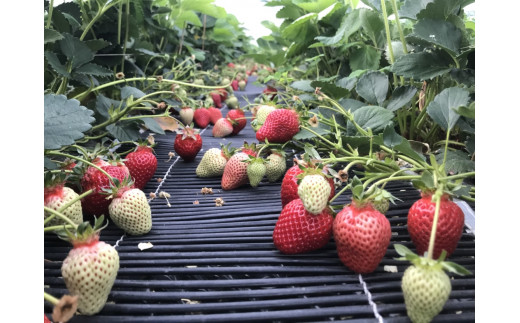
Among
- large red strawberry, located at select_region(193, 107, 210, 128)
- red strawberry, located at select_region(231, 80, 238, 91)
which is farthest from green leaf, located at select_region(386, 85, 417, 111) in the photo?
red strawberry, located at select_region(231, 80, 238, 91)

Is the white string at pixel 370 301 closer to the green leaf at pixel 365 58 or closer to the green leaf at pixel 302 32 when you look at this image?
A: the green leaf at pixel 365 58

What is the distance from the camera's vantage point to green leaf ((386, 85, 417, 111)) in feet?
3.02

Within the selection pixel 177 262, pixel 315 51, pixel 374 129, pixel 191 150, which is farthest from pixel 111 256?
pixel 315 51

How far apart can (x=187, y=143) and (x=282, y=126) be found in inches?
11.6

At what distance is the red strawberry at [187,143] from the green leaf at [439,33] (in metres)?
0.59

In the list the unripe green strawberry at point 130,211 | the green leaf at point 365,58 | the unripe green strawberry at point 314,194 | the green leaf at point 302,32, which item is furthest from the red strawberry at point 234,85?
the unripe green strawberry at point 314,194

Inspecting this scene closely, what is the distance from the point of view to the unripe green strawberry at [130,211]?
2.23ft

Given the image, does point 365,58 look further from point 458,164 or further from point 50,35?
point 50,35

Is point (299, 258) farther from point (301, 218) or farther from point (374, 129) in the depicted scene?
point (374, 129)

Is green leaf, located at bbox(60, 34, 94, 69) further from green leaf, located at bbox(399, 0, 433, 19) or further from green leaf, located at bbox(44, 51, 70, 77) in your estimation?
green leaf, located at bbox(399, 0, 433, 19)

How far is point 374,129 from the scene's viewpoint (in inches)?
34.2

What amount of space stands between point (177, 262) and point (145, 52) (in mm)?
987

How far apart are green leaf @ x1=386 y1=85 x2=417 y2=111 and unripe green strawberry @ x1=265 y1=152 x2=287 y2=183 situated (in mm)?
240

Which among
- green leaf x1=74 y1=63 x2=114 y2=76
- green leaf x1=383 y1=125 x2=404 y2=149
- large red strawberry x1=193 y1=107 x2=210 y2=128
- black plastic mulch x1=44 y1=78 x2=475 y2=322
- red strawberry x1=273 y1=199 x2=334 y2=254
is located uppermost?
green leaf x1=74 y1=63 x2=114 y2=76
